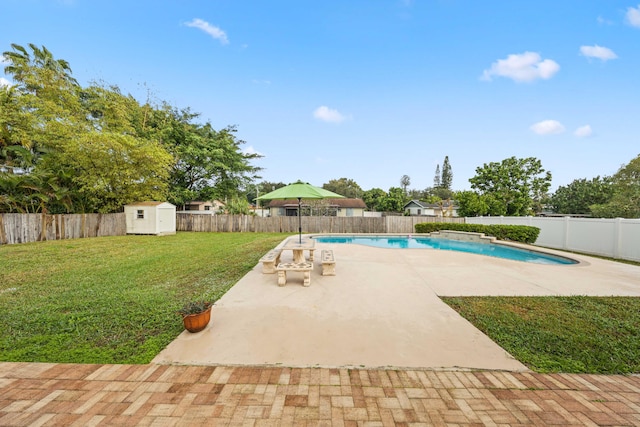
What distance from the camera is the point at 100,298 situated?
13.8 feet

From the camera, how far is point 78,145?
41.4ft

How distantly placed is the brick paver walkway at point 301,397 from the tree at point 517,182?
69.5 ft

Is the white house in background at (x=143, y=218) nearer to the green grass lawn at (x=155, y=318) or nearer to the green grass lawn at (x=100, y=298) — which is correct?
the green grass lawn at (x=100, y=298)

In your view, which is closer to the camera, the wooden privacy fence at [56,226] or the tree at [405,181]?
the wooden privacy fence at [56,226]

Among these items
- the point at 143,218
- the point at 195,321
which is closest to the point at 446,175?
the point at 143,218

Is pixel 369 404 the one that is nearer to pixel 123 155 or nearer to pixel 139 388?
pixel 139 388

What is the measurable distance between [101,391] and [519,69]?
1678 centimetres

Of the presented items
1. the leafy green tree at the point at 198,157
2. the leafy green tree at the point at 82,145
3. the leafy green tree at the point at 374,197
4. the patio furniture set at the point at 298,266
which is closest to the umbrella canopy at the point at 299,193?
the patio furniture set at the point at 298,266

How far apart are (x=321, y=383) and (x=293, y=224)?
15.9 metres

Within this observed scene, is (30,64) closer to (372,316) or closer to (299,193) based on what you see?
(299,193)

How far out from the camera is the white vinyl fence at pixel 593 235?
7902 millimetres

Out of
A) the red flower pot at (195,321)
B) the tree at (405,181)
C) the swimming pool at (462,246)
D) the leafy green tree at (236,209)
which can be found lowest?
the swimming pool at (462,246)

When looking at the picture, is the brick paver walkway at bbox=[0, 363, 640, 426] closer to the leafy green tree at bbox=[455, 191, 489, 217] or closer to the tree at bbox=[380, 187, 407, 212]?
the leafy green tree at bbox=[455, 191, 489, 217]

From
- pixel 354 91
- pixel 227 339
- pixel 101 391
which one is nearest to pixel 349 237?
pixel 354 91
